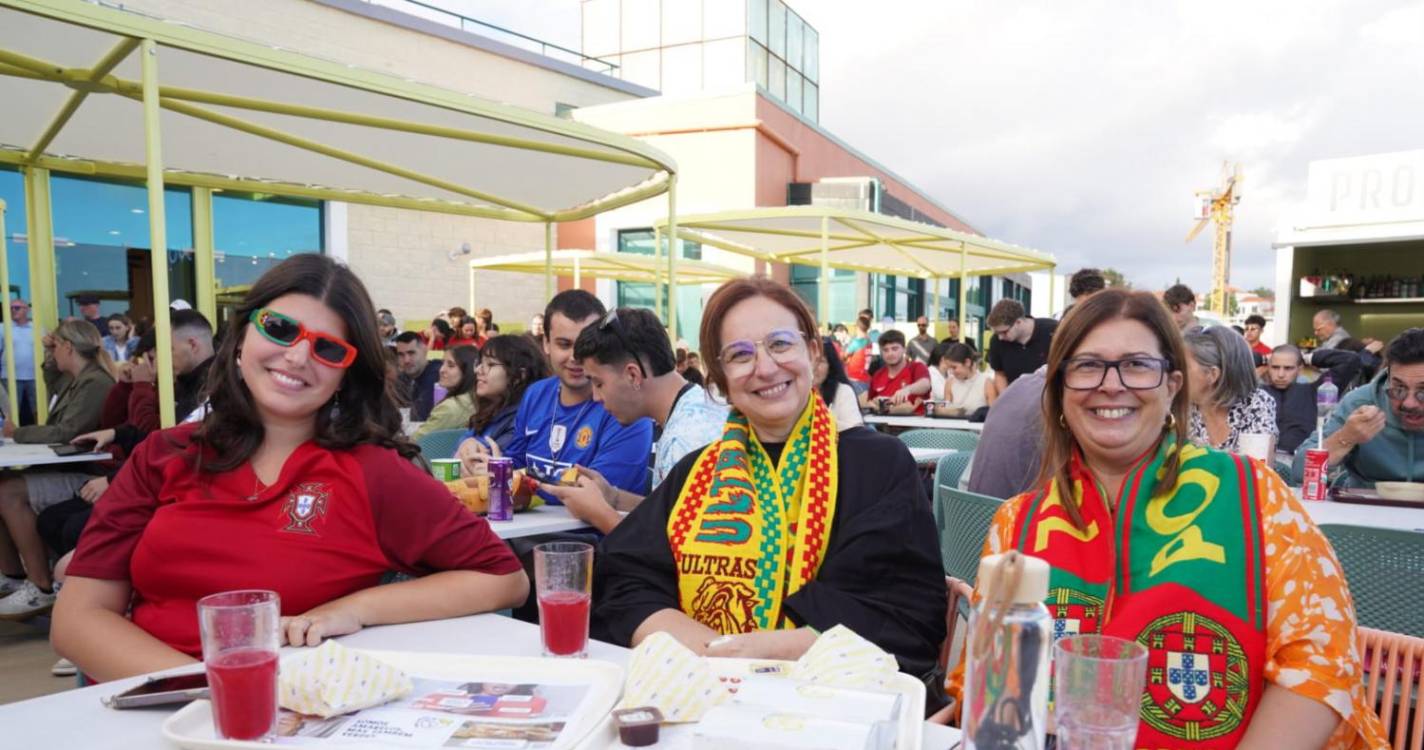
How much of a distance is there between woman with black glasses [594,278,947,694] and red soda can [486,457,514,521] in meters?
0.90

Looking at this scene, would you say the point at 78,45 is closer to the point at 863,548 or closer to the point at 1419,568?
the point at 863,548

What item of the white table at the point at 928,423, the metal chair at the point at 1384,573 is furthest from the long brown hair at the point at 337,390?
the white table at the point at 928,423

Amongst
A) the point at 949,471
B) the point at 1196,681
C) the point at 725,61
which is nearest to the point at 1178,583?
the point at 1196,681

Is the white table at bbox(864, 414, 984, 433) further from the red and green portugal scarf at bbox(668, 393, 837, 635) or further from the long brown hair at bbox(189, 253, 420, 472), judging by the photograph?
the long brown hair at bbox(189, 253, 420, 472)

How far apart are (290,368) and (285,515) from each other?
30 centimetres

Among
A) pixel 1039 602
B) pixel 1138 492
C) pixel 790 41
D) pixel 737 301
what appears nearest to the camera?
pixel 1039 602

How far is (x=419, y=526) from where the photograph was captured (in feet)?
5.84

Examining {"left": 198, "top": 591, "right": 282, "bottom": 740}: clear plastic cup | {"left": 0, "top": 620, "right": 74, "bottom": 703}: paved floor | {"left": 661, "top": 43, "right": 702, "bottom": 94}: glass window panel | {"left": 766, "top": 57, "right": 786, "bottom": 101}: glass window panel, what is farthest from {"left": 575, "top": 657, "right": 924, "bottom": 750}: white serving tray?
{"left": 766, "top": 57, "right": 786, "bottom": 101}: glass window panel

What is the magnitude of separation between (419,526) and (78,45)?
287 cm

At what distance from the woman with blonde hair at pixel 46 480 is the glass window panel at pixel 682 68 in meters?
18.1

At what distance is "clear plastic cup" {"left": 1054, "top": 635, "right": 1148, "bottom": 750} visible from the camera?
0.88m

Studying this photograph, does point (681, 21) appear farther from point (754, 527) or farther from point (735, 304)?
point (754, 527)

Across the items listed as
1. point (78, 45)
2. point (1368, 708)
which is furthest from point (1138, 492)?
point (78, 45)

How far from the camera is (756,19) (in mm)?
21250
